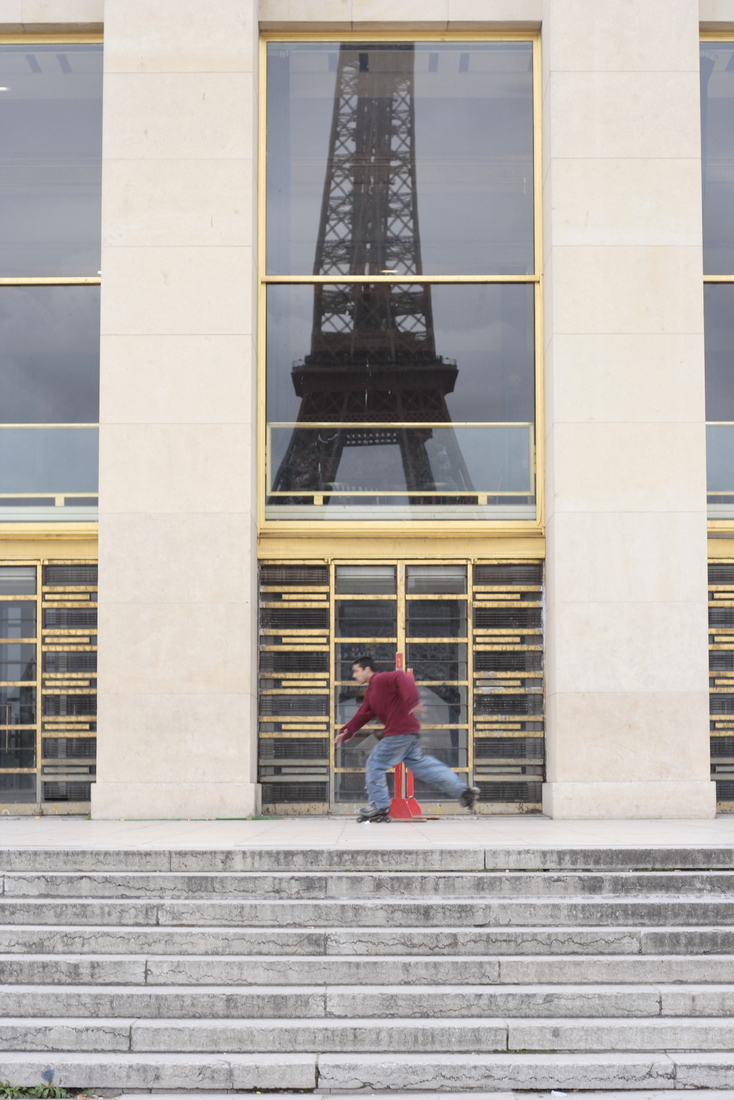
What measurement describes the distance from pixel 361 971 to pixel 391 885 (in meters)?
0.80

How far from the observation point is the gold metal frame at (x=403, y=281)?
12.5 m

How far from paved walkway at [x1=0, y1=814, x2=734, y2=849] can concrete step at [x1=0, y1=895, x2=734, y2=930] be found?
731 millimetres

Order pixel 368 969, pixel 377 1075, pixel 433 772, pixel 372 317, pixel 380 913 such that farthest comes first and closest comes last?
1. pixel 372 317
2. pixel 433 772
3. pixel 380 913
4. pixel 368 969
5. pixel 377 1075

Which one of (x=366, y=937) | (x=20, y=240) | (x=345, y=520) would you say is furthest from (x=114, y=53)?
(x=366, y=937)

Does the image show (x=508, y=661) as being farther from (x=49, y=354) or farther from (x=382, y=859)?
(x=49, y=354)

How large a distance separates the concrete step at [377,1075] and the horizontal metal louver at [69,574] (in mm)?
6824

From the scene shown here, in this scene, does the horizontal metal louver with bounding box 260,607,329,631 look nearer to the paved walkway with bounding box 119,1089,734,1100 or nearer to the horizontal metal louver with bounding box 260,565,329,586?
the horizontal metal louver with bounding box 260,565,329,586

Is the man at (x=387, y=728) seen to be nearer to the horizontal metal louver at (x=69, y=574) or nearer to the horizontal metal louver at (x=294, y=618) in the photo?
the horizontal metal louver at (x=294, y=618)

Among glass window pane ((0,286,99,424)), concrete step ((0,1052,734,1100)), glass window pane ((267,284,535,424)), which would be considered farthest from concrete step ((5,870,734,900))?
glass window pane ((0,286,99,424))

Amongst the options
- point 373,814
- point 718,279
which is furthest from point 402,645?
point 718,279

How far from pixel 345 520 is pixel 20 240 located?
15.7ft

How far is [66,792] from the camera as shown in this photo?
12.2 m

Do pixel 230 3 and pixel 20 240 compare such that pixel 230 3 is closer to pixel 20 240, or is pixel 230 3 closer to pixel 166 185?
pixel 166 185

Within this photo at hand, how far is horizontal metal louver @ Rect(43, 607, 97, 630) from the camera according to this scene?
12.4 metres
